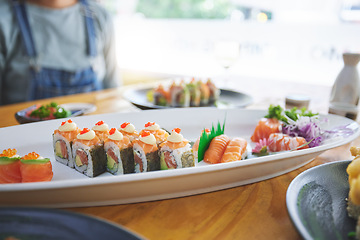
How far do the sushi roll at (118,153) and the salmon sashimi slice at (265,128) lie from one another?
0.58 metres

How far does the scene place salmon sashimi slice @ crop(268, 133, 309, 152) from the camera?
1.20m

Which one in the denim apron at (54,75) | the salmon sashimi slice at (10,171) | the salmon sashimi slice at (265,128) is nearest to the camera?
the salmon sashimi slice at (10,171)

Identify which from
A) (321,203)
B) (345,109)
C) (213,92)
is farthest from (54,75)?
(321,203)

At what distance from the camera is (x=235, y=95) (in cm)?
213

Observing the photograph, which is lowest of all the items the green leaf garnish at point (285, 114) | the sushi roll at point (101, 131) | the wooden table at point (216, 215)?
the wooden table at point (216, 215)

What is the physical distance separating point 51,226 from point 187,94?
1549mm

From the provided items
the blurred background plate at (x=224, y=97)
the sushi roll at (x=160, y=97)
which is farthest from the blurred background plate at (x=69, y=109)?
the sushi roll at (x=160, y=97)

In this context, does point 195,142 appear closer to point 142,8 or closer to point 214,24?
point 214,24

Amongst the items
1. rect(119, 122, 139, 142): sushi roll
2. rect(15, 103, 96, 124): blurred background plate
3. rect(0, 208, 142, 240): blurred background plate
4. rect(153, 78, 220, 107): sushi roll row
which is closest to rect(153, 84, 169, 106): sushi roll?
rect(153, 78, 220, 107): sushi roll row

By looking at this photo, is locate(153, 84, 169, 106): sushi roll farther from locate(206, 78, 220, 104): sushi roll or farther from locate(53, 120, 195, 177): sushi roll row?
locate(53, 120, 195, 177): sushi roll row

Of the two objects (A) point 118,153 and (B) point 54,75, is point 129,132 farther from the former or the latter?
(B) point 54,75

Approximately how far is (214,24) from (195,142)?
12.0 feet

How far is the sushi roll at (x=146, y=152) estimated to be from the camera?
1.01 metres

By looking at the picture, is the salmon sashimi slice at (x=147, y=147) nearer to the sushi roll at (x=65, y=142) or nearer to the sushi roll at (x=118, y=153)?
the sushi roll at (x=118, y=153)
